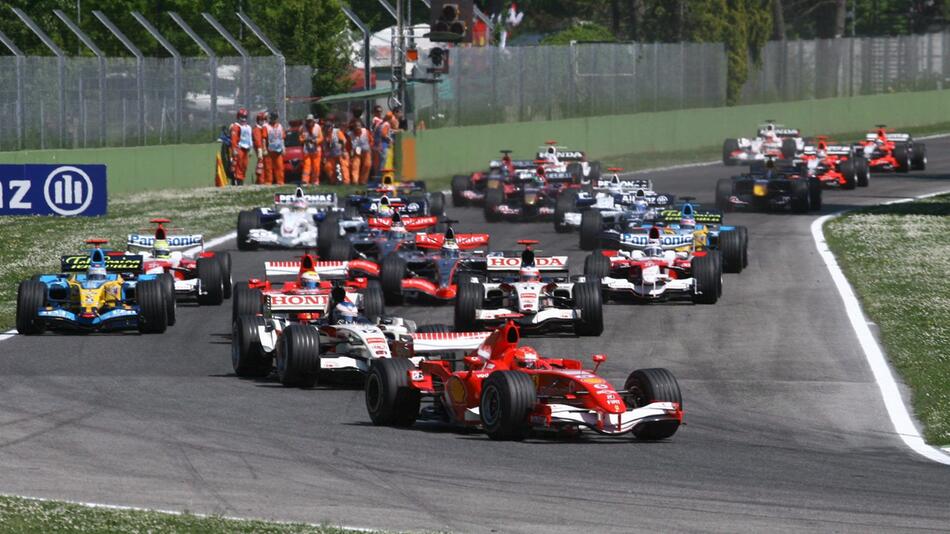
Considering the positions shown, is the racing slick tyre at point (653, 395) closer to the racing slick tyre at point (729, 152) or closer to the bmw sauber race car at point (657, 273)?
the bmw sauber race car at point (657, 273)

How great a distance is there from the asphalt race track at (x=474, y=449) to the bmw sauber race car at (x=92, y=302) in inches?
9.0

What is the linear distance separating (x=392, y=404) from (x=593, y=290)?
6796 millimetres

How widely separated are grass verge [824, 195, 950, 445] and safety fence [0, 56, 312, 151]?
16.9 meters

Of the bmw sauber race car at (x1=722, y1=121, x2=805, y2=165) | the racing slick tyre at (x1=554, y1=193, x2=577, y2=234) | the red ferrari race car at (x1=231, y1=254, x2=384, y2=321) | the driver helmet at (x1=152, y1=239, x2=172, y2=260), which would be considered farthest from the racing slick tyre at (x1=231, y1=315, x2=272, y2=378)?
the bmw sauber race car at (x1=722, y1=121, x2=805, y2=165)

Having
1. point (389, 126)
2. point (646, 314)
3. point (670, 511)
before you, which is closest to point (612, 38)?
point (389, 126)

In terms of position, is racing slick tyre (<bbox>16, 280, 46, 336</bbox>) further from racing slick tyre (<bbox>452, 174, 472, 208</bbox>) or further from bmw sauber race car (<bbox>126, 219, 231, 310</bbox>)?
racing slick tyre (<bbox>452, 174, 472, 208</bbox>)

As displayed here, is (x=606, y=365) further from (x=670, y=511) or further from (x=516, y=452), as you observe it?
(x=670, y=511)

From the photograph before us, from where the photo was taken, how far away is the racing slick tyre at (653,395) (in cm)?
1516

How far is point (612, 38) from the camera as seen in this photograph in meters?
76.1

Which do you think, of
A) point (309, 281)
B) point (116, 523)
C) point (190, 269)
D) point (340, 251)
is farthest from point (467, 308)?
point (116, 523)

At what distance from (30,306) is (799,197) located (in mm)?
22582

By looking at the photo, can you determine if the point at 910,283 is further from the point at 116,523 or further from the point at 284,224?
the point at 116,523

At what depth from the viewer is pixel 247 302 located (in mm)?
20562

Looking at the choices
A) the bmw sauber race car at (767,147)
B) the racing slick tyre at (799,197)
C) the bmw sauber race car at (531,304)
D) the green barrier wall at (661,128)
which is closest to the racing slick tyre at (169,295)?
the bmw sauber race car at (531,304)
